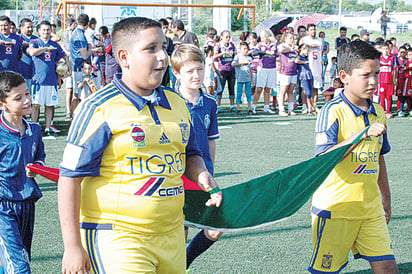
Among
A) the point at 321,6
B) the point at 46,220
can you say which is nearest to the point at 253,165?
the point at 46,220

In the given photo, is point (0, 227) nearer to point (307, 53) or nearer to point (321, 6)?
point (307, 53)

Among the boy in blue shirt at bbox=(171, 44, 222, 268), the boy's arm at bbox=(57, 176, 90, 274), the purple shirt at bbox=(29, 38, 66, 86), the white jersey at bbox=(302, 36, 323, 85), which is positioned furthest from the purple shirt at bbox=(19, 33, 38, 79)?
the boy's arm at bbox=(57, 176, 90, 274)

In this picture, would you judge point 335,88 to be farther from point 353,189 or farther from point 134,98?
point 134,98

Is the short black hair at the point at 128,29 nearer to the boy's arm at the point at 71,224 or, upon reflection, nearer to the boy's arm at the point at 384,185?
the boy's arm at the point at 71,224

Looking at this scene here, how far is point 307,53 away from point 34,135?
1155 cm

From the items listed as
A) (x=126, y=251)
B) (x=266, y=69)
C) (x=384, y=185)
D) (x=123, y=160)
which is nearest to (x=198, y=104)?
(x=384, y=185)

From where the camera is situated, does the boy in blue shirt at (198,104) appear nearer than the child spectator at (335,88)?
Yes

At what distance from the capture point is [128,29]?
2.49 m

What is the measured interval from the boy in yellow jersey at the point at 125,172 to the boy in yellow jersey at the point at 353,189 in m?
1.40

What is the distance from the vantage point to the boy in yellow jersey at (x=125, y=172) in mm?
2350

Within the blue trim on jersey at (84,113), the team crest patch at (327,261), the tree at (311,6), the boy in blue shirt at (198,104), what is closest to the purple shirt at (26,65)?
the boy in blue shirt at (198,104)

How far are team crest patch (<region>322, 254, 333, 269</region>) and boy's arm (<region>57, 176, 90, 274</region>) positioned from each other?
73.4 inches

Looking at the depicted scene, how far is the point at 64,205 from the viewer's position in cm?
232

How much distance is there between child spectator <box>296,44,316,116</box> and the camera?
47.2 ft
